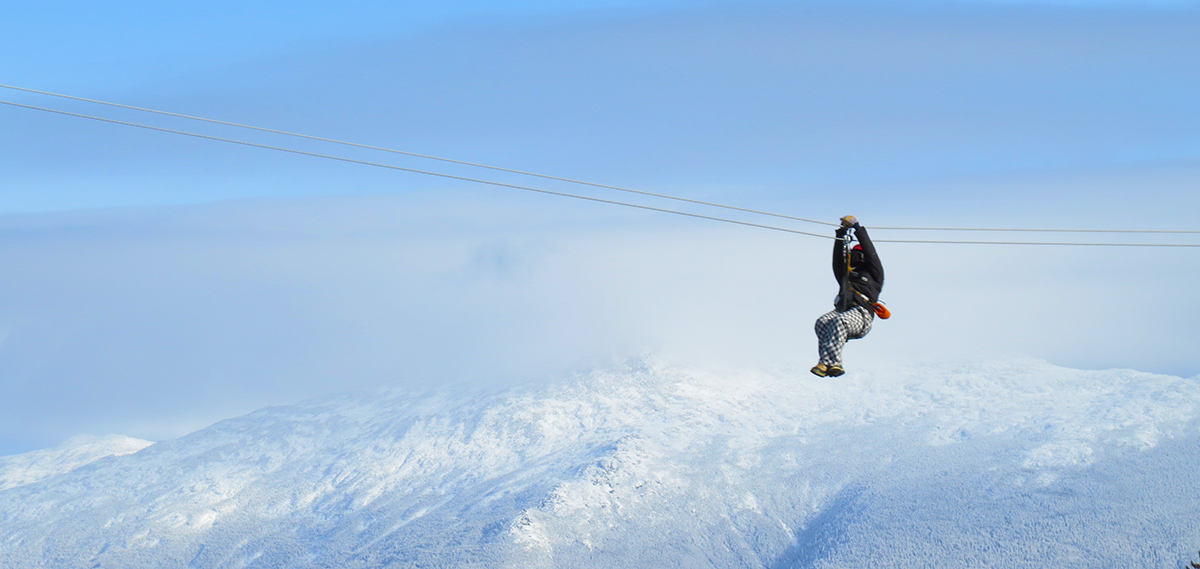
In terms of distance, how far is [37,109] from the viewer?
28922mm

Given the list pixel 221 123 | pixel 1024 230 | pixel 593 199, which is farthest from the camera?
pixel 1024 230

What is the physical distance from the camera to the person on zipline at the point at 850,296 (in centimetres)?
2997

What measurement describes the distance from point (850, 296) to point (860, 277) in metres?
0.77

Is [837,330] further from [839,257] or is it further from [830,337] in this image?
[839,257]

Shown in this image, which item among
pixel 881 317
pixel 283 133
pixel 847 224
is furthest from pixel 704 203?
pixel 283 133

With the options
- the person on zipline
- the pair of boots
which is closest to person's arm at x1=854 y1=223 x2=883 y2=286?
the person on zipline

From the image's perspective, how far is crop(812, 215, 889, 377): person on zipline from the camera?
2997cm

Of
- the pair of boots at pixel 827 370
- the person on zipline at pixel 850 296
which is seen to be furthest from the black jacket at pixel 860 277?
the pair of boots at pixel 827 370

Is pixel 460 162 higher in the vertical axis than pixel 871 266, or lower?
higher

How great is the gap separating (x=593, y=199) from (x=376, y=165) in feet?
21.6

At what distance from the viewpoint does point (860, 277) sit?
1229 inches

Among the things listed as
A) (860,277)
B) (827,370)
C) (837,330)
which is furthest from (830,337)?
(860,277)

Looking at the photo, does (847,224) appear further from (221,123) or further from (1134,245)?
(221,123)

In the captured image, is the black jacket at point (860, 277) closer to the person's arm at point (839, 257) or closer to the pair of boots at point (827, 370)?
the person's arm at point (839, 257)
